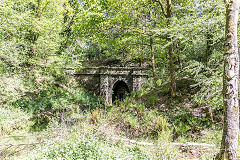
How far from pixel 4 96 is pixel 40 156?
6794mm

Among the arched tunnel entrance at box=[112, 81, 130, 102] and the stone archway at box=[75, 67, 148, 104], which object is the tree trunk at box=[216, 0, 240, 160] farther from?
the arched tunnel entrance at box=[112, 81, 130, 102]

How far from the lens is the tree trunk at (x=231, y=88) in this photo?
272cm

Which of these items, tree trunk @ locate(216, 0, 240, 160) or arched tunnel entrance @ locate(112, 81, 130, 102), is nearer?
tree trunk @ locate(216, 0, 240, 160)

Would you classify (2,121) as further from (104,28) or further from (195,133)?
(195,133)

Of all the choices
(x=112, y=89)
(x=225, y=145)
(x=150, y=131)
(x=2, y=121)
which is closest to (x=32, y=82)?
(x=2, y=121)

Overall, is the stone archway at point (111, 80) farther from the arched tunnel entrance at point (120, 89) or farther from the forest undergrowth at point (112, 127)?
the forest undergrowth at point (112, 127)

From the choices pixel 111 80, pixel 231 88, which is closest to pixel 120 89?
pixel 111 80

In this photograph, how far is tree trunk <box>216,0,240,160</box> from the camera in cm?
272

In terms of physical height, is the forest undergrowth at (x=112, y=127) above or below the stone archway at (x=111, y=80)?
below

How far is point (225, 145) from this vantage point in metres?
2.78

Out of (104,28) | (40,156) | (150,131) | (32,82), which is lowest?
(150,131)

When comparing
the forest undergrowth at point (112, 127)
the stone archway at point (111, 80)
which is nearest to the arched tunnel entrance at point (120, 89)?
the stone archway at point (111, 80)

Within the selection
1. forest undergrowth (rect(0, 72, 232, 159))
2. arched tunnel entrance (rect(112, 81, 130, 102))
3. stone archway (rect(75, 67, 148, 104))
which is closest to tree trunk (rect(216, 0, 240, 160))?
forest undergrowth (rect(0, 72, 232, 159))

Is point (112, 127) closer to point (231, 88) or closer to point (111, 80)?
point (231, 88)
